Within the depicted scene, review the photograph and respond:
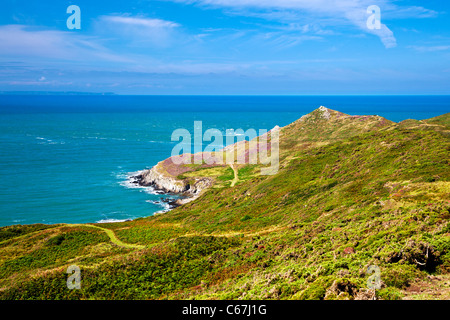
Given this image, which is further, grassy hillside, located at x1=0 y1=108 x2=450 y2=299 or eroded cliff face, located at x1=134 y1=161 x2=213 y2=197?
eroded cliff face, located at x1=134 y1=161 x2=213 y2=197

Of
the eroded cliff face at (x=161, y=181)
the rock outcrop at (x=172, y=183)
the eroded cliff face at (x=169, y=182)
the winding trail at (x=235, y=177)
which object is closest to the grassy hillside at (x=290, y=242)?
the winding trail at (x=235, y=177)

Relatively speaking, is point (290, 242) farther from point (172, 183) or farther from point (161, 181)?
point (161, 181)

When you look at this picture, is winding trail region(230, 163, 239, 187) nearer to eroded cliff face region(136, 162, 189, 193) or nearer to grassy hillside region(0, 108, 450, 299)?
eroded cliff face region(136, 162, 189, 193)

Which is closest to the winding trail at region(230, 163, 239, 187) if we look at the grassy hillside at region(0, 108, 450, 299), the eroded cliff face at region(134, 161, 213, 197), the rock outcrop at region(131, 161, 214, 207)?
the rock outcrop at region(131, 161, 214, 207)

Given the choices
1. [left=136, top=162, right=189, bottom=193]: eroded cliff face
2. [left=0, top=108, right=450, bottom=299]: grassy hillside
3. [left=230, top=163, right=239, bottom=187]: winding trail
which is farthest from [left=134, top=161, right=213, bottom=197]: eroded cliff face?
[left=0, top=108, right=450, bottom=299]: grassy hillside

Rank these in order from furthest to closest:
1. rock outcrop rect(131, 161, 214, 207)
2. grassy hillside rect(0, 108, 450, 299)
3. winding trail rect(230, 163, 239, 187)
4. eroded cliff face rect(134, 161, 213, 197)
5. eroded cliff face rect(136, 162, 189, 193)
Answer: eroded cliff face rect(136, 162, 189, 193) < eroded cliff face rect(134, 161, 213, 197) < rock outcrop rect(131, 161, 214, 207) < winding trail rect(230, 163, 239, 187) < grassy hillside rect(0, 108, 450, 299)

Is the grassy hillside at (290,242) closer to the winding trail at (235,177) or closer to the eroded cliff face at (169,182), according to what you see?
the winding trail at (235,177)

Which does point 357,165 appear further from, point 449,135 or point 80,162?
point 80,162

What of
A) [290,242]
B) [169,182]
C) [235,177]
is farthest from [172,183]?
[290,242]

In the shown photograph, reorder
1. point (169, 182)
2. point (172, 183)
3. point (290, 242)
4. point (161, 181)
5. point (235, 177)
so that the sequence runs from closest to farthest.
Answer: point (290, 242) → point (235, 177) → point (172, 183) → point (169, 182) → point (161, 181)

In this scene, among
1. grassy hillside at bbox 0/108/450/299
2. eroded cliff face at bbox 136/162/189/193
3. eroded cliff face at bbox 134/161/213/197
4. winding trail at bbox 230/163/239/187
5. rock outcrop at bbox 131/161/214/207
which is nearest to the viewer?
grassy hillside at bbox 0/108/450/299
